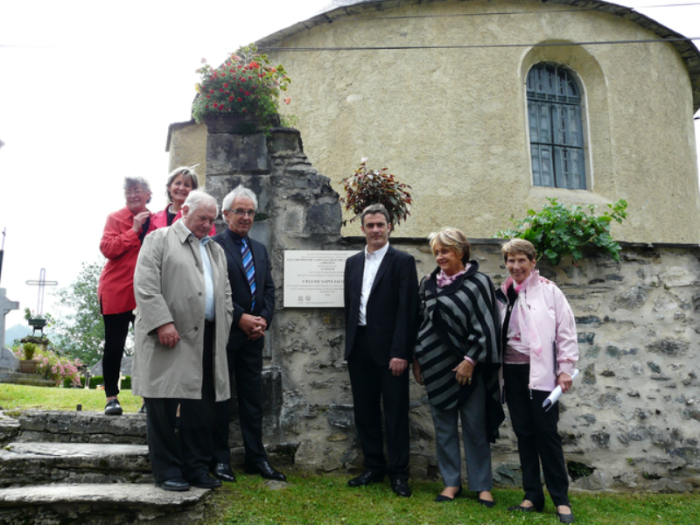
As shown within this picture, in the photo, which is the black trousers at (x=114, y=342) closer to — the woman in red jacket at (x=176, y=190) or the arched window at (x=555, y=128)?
the woman in red jacket at (x=176, y=190)

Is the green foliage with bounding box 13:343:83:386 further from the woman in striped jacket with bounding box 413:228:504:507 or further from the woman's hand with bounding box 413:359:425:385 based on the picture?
the woman in striped jacket with bounding box 413:228:504:507

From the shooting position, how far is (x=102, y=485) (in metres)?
3.42

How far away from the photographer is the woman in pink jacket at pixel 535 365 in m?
3.62

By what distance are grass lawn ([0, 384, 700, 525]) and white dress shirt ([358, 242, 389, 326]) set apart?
1.21 metres

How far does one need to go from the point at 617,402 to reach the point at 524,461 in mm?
1528

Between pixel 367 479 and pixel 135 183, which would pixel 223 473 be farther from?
pixel 135 183

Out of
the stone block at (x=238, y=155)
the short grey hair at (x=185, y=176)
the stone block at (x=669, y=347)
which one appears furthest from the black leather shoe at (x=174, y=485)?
the stone block at (x=669, y=347)

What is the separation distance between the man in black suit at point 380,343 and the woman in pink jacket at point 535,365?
70 cm

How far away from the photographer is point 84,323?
35.8 metres

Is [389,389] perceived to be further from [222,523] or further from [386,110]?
[386,110]

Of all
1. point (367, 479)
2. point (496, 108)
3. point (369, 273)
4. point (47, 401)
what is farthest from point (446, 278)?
point (496, 108)

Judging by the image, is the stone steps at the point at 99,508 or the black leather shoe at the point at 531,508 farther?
the black leather shoe at the point at 531,508

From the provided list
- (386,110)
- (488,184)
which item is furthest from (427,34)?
(488,184)

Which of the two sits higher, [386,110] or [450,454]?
[386,110]
